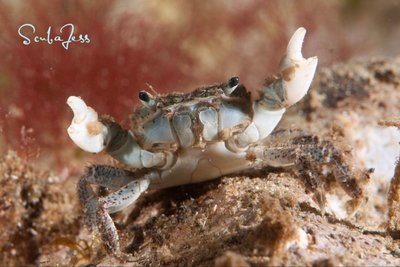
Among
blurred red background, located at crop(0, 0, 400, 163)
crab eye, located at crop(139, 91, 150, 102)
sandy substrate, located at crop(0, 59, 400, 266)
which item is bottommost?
sandy substrate, located at crop(0, 59, 400, 266)

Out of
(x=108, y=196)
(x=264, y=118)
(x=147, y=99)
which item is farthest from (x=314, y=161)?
(x=108, y=196)

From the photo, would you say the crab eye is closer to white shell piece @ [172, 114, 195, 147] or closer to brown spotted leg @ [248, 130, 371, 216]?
white shell piece @ [172, 114, 195, 147]

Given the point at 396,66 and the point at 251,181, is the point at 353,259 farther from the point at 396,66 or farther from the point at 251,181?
the point at 396,66

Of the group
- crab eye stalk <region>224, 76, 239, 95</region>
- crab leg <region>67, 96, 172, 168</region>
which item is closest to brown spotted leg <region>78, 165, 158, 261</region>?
crab leg <region>67, 96, 172, 168</region>

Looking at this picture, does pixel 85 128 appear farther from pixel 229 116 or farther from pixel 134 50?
pixel 134 50

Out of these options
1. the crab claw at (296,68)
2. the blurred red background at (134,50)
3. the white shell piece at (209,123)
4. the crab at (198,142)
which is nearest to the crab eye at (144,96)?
the crab at (198,142)
